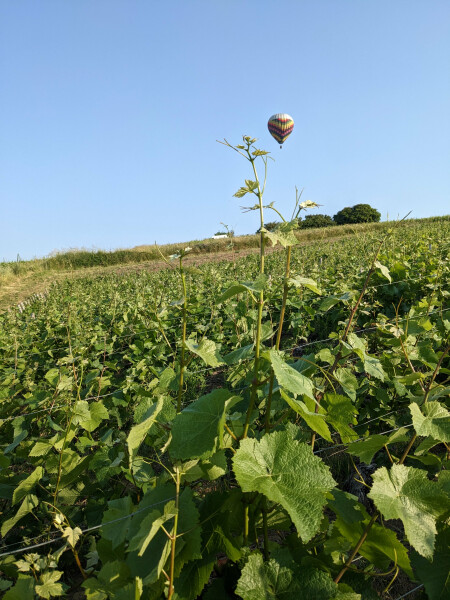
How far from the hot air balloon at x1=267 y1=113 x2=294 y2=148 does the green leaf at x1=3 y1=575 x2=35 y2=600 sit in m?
21.9

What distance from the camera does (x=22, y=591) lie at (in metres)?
1.39

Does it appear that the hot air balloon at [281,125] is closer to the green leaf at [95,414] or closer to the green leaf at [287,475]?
the green leaf at [95,414]

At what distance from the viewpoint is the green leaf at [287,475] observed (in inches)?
38.3

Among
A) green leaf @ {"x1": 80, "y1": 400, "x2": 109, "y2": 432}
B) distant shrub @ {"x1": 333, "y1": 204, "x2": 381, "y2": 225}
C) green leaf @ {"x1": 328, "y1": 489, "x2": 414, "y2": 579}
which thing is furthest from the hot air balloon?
distant shrub @ {"x1": 333, "y1": 204, "x2": 381, "y2": 225}

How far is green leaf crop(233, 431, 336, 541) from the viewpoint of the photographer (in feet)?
3.19

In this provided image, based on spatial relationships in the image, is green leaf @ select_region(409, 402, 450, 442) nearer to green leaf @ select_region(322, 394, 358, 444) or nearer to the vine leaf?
green leaf @ select_region(322, 394, 358, 444)

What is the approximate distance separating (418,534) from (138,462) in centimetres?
87

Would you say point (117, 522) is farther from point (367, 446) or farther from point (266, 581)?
point (367, 446)

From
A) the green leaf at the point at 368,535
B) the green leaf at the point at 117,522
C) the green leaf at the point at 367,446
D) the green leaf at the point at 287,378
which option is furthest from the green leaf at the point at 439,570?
the green leaf at the point at 117,522

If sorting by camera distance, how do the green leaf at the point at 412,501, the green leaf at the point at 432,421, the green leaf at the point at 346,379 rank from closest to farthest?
1. the green leaf at the point at 412,501
2. the green leaf at the point at 432,421
3. the green leaf at the point at 346,379

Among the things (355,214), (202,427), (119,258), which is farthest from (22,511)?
(355,214)

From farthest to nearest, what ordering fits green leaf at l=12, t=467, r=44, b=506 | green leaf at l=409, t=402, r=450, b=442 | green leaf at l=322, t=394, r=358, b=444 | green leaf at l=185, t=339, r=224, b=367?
green leaf at l=12, t=467, r=44, b=506 < green leaf at l=322, t=394, r=358, b=444 < green leaf at l=409, t=402, r=450, b=442 < green leaf at l=185, t=339, r=224, b=367

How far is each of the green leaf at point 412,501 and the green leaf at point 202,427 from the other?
43 centimetres

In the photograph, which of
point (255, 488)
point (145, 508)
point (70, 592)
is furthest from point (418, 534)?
point (70, 592)
